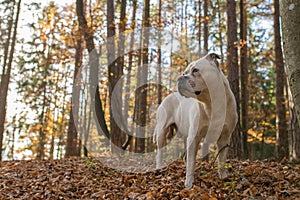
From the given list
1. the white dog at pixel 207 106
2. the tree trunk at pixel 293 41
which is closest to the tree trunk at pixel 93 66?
the white dog at pixel 207 106

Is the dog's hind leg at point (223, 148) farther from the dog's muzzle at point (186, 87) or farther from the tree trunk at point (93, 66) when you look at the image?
the tree trunk at point (93, 66)

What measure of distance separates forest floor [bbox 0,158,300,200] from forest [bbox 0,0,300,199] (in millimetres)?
18

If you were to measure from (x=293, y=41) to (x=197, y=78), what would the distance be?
1.62 m

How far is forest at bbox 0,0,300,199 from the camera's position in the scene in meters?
5.15


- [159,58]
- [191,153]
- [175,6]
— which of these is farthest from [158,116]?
[175,6]

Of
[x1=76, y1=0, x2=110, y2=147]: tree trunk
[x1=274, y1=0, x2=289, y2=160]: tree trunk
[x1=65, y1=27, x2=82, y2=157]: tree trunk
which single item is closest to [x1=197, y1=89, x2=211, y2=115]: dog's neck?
[x1=274, y1=0, x2=289, y2=160]: tree trunk

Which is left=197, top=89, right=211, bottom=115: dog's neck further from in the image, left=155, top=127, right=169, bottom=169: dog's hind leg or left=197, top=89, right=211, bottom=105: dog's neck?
left=155, top=127, right=169, bottom=169: dog's hind leg

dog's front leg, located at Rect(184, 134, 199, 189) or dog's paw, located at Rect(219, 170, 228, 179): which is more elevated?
dog's front leg, located at Rect(184, 134, 199, 189)

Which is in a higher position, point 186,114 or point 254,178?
point 186,114

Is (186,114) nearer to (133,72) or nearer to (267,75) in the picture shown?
(133,72)

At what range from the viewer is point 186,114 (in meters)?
5.95

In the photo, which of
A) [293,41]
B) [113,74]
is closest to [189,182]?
[293,41]

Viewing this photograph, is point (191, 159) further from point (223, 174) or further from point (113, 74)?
point (113, 74)

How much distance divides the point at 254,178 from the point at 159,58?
1245 centimetres
